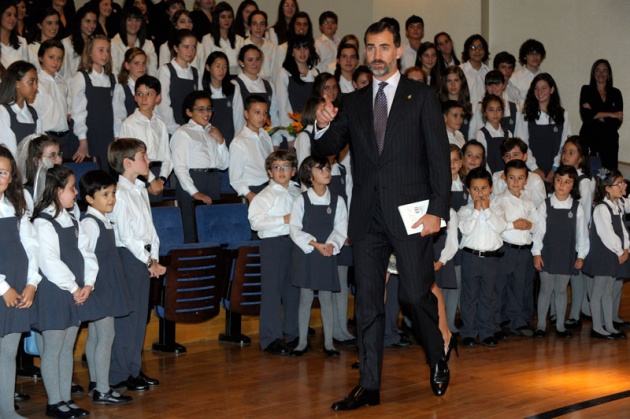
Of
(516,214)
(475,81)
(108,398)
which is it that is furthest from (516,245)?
(108,398)

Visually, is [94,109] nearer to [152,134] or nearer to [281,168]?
[152,134]

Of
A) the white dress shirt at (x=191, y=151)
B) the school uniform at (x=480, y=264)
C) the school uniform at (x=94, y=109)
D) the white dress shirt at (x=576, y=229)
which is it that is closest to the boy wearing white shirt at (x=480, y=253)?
the school uniform at (x=480, y=264)

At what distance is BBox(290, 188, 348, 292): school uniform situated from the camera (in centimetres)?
610

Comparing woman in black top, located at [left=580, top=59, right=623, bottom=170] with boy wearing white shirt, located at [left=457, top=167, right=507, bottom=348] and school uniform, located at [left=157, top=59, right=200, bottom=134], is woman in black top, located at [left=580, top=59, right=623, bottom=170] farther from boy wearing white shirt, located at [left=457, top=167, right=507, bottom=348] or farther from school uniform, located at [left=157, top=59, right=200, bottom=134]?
school uniform, located at [left=157, top=59, right=200, bottom=134]

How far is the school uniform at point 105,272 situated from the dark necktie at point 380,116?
4.98ft

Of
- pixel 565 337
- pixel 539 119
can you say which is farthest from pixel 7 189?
pixel 539 119

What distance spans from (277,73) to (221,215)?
2.27 metres

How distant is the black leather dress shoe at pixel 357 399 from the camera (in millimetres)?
4652

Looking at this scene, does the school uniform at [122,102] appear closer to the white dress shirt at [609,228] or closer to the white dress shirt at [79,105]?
the white dress shirt at [79,105]

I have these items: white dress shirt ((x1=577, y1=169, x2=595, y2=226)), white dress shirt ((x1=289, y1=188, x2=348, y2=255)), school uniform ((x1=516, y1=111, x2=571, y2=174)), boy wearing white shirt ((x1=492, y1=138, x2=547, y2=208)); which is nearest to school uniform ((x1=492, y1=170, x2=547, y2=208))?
boy wearing white shirt ((x1=492, y1=138, x2=547, y2=208))

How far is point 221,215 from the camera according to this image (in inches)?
263

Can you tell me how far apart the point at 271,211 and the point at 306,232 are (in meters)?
0.32

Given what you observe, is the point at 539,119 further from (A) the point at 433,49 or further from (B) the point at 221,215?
(B) the point at 221,215

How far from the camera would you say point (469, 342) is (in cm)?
657
